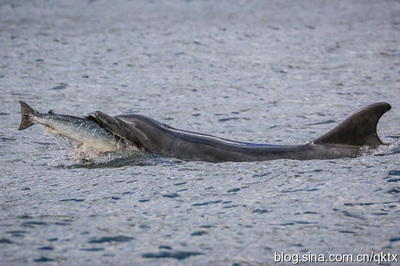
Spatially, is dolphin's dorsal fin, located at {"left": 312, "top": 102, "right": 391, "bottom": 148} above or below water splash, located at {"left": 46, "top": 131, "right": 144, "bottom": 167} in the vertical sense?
above

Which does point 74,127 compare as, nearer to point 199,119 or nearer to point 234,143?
point 234,143

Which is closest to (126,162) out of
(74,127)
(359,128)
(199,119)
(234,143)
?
(74,127)

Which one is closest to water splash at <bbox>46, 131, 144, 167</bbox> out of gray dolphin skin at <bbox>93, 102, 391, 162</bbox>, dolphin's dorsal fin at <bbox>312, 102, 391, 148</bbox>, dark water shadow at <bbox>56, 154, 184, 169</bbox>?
dark water shadow at <bbox>56, 154, 184, 169</bbox>

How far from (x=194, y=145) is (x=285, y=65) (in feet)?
26.5

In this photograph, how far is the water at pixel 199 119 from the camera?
793cm

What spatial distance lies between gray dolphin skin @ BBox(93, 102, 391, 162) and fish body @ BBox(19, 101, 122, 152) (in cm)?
11

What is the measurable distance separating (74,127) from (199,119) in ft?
13.5

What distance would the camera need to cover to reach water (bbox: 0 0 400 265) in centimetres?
793

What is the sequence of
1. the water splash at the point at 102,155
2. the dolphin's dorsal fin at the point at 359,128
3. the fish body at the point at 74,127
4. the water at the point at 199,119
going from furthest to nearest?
the water splash at the point at 102,155 → the dolphin's dorsal fin at the point at 359,128 → the fish body at the point at 74,127 → the water at the point at 199,119

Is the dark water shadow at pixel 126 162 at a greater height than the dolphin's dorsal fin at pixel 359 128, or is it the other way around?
the dolphin's dorsal fin at pixel 359 128

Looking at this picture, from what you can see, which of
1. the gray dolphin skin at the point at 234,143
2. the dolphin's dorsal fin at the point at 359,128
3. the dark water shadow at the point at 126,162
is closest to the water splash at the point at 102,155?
the dark water shadow at the point at 126,162

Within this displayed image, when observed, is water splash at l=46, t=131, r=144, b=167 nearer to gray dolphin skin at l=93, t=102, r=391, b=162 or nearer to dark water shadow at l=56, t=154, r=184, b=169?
dark water shadow at l=56, t=154, r=184, b=169

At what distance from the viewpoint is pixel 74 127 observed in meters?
9.68

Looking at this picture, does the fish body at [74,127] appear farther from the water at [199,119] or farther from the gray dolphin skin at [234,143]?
the water at [199,119]
